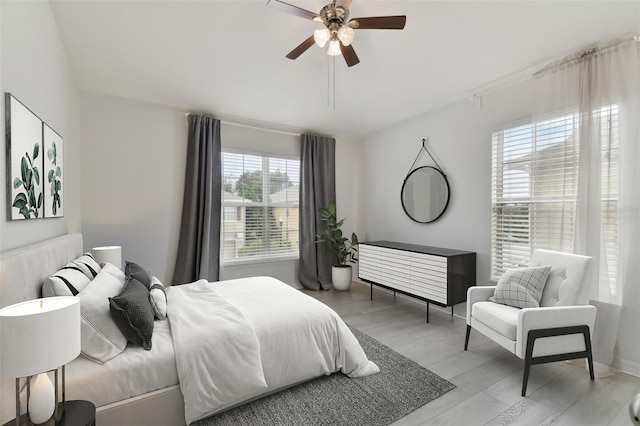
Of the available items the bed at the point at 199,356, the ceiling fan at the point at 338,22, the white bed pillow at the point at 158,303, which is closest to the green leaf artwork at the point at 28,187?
the bed at the point at 199,356

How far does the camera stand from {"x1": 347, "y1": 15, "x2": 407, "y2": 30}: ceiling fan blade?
1.84 m

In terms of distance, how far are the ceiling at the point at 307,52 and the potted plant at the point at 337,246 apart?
171 centimetres

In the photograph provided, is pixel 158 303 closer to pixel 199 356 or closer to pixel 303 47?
pixel 199 356

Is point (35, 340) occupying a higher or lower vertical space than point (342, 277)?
higher

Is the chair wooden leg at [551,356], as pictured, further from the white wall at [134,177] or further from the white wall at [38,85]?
the white wall at [134,177]

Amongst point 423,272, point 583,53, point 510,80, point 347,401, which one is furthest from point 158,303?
point 583,53

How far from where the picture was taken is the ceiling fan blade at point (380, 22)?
1844mm

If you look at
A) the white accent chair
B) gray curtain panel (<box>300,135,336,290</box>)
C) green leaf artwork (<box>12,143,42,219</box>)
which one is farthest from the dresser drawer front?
green leaf artwork (<box>12,143,42,219</box>)

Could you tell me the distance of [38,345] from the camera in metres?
1.00

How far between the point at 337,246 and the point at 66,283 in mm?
3447

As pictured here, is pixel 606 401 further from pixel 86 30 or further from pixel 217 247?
pixel 86 30

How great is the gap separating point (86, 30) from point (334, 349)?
322cm

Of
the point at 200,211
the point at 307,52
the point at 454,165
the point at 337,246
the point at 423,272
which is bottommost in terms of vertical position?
the point at 423,272

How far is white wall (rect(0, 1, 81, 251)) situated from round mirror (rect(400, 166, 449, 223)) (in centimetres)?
385
